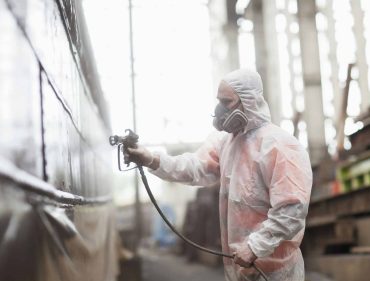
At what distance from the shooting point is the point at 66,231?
221 centimetres

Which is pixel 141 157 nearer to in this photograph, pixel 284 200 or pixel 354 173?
pixel 284 200

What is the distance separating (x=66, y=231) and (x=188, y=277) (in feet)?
33.1

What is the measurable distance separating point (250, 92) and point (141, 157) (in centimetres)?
60

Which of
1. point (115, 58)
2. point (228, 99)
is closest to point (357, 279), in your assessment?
point (228, 99)

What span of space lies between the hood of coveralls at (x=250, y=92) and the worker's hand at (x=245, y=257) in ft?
1.88

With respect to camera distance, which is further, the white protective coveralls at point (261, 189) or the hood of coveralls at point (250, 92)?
the hood of coveralls at point (250, 92)

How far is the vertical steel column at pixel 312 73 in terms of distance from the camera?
1355cm

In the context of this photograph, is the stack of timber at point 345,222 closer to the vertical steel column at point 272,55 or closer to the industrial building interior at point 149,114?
the industrial building interior at point 149,114

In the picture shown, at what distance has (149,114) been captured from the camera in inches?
648

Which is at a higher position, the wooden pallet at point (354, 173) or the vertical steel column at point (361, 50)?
the vertical steel column at point (361, 50)

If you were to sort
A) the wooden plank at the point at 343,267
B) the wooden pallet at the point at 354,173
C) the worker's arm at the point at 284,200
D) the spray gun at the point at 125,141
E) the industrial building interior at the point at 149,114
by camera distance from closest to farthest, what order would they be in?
1. the industrial building interior at the point at 149,114
2. the worker's arm at the point at 284,200
3. the spray gun at the point at 125,141
4. the wooden plank at the point at 343,267
5. the wooden pallet at the point at 354,173

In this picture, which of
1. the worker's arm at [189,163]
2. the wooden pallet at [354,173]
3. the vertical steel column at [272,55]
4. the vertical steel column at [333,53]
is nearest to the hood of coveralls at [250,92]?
the worker's arm at [189,163]

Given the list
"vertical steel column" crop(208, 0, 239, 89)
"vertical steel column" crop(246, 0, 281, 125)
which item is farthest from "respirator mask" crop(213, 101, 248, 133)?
"vertical steel column" crop(208, 0, 239, 89)

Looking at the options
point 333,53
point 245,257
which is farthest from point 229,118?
point 333,53
